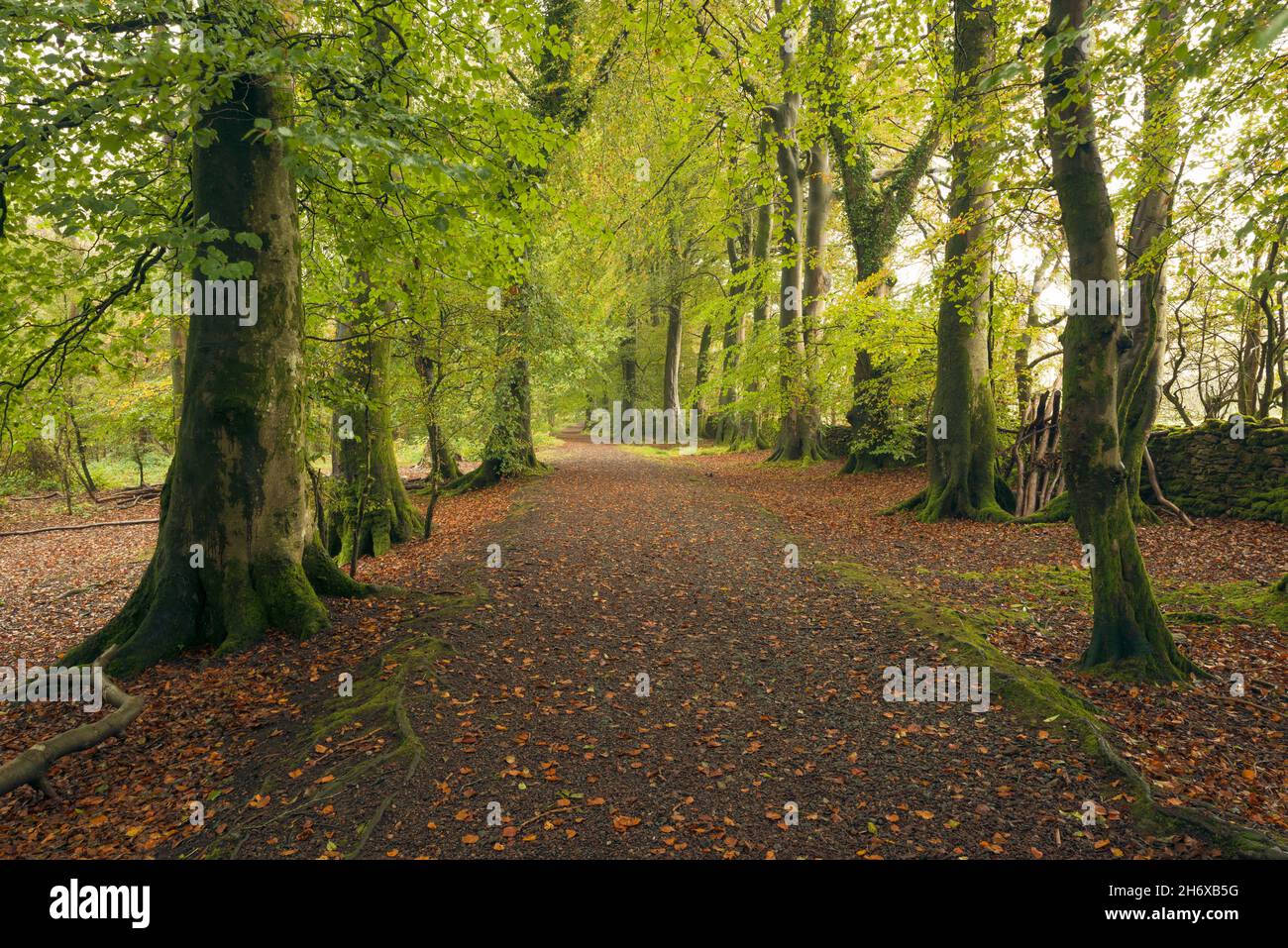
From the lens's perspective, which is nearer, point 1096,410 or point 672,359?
point 1096,410

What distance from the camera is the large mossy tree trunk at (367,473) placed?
9.95 meters

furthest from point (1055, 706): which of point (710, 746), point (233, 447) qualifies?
point (233, 447)

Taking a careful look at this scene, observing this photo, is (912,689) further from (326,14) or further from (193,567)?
(326,14)

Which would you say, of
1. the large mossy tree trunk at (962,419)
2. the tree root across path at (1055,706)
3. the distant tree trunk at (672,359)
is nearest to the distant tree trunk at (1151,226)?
the tree root across path at (1055,706)

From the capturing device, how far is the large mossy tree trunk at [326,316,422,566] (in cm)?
995

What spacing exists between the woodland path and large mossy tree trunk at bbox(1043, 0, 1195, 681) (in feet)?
4.98

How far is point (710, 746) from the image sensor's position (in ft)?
14.2

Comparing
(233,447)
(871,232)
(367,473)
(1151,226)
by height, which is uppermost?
(871,232)

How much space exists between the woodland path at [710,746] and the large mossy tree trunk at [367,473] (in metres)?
4.18

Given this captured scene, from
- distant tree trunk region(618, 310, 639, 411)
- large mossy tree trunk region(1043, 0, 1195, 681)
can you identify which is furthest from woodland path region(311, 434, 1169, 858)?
distant tree trunk region(618, 310, 639, 411)

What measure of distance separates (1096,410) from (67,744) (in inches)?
314

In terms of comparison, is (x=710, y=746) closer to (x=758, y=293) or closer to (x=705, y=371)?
(x=758, y=293)
